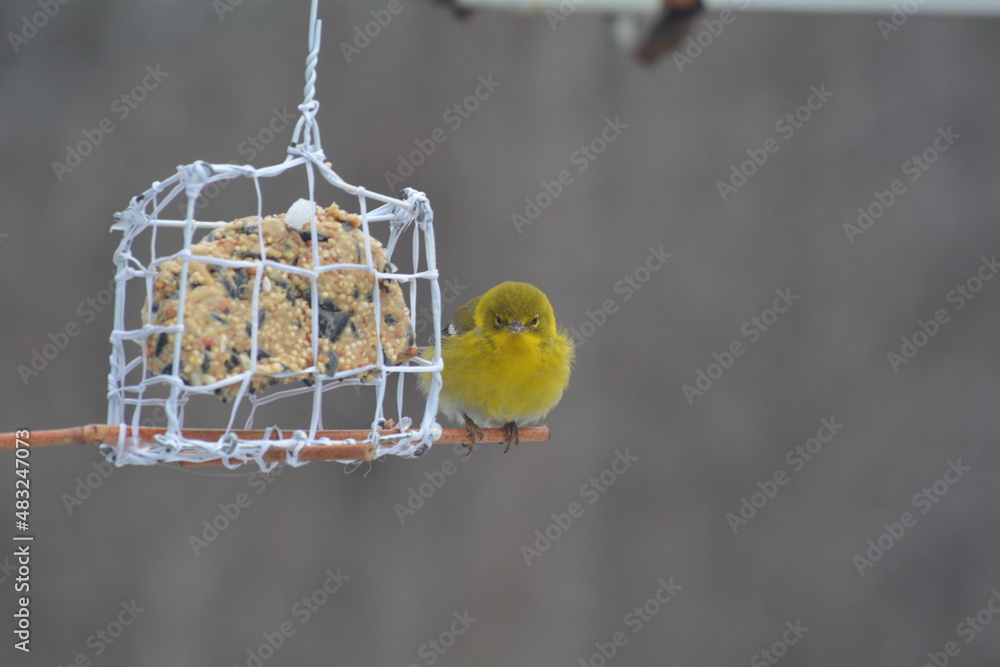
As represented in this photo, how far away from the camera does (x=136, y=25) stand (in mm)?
6312

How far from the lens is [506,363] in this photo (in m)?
4.19

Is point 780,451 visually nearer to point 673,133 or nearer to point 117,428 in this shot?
point 673,133

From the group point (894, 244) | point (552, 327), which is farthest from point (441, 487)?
point (894, 244)
